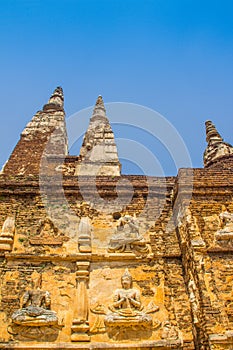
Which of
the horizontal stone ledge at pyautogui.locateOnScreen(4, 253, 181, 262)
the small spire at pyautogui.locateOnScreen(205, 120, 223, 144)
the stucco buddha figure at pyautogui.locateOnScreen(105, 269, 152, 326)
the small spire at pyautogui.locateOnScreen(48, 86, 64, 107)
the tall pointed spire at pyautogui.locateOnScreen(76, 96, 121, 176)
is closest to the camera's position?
the stucco buddha figure at pyautogui.locateOnScreen(105, 269, 152, 326)

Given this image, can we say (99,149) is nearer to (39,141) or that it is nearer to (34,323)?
(39,141)

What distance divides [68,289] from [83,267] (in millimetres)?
578

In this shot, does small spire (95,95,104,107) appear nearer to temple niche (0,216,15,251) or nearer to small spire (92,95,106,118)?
small spire (92,95,106,118)

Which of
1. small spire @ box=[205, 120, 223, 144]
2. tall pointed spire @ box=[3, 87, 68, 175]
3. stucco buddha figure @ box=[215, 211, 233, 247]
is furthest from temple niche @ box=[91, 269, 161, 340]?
small spire @ box=[205, 120, 223, 144]

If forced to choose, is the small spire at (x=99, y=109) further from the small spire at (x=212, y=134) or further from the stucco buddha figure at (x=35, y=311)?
the stucco buddha figure at (x=35, y=311)

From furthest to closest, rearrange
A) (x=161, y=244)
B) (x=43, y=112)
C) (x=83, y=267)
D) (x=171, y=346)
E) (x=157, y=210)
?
(x=43, y=112)
(x=157, y=210)
(x=161, y=244)
(x=83, y=267)
(x=171, y=346)

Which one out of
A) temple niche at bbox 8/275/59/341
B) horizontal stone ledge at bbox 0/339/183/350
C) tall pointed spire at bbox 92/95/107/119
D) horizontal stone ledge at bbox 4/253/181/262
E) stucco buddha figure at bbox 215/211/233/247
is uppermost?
tall pointed spire at bbox 92/95/107/119

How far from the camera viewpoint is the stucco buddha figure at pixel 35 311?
757 centimetres

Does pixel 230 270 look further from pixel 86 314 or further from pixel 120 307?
pixel 86 314

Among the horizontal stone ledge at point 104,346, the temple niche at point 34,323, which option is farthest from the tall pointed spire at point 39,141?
the horizontal stone ledge at point 104,346

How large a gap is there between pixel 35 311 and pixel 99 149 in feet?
26.5

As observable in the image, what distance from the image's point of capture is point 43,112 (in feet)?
60.2

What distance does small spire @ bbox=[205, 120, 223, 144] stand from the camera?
16375mm

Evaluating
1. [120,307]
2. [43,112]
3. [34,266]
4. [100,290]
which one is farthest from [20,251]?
[43,112]
